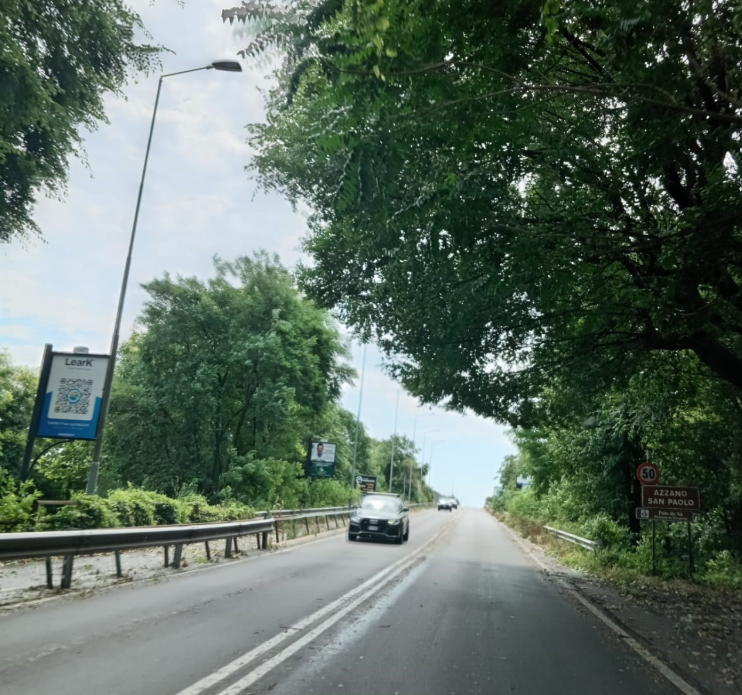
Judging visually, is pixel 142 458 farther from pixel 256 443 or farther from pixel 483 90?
pixel 483 90

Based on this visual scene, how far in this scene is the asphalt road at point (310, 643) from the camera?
18.0 feet

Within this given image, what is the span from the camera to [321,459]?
126ft

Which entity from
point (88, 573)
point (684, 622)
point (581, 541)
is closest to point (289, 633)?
point (88, 573)

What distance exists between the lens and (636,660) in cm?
710

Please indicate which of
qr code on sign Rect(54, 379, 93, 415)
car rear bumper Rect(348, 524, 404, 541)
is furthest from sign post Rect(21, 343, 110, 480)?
car rear bumper Rect(348, 524, 404, 541)

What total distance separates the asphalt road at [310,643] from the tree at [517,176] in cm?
425

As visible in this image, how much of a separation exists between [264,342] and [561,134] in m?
21.0

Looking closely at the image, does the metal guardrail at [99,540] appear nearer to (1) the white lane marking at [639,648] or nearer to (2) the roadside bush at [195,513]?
(2) the roadside bush at [195,513]

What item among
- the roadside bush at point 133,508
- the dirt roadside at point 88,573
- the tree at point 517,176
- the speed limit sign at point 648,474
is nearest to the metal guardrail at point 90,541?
the dirt roadside at point 88,573

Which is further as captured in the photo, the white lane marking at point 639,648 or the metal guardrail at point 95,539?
the metal guardrail at point 95,539

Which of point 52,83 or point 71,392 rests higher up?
point 52,83

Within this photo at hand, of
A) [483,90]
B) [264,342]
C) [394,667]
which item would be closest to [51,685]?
[394,667]

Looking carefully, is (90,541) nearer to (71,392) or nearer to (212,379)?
(71,392)

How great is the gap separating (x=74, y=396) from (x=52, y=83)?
6.82 metres
